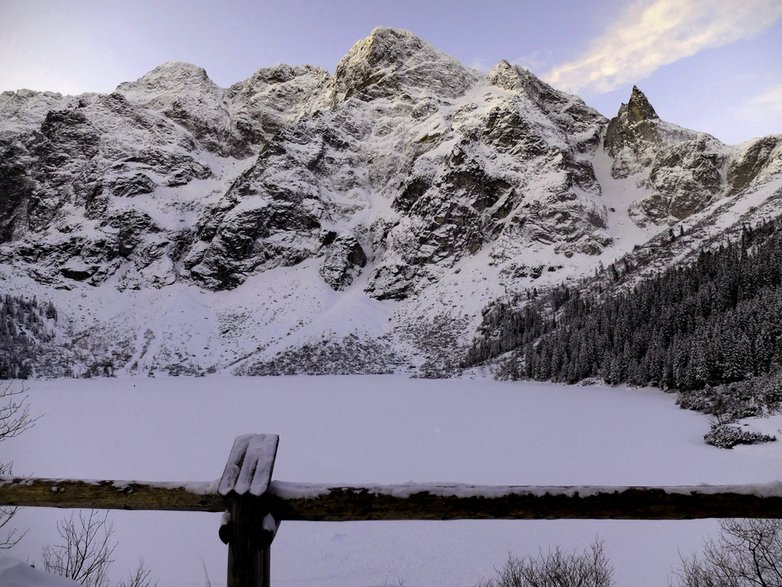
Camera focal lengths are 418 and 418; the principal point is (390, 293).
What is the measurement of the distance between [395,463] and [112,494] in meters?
14.6

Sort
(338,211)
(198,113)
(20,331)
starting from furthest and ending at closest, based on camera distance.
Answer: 1. (198,113)
2. (338,211)
3. (20,331)

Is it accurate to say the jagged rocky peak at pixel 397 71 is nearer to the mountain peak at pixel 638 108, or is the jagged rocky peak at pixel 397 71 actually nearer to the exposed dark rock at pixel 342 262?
the mountain peak at pixel 638 108

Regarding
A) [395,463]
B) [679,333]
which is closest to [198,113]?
[679,333]

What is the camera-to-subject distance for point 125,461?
1677 cm

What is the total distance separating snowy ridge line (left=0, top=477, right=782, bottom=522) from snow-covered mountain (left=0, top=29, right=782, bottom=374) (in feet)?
260

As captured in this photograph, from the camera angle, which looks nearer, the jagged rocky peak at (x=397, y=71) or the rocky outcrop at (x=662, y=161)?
the rocky outcrop at (x=662, y=161)

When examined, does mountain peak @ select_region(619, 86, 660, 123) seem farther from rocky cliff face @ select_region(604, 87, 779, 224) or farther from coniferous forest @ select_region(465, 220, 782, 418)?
coniferous forest @ select_region(465, 220, 782, 418)

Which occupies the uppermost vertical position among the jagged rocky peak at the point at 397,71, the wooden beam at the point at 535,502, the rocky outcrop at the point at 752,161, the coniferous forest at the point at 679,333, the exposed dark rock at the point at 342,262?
the jagged rocky peak at the point at 397,71

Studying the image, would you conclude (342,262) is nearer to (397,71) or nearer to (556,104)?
(397,71)

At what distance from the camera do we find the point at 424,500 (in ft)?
7.58

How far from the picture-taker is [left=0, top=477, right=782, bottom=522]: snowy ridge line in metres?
2.28

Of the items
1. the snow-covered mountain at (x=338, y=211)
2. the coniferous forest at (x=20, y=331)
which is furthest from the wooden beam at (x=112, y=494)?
the coniferous forest at (x=20, y=331)

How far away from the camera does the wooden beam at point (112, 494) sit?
228cm

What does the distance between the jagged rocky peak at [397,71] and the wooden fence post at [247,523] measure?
7678 inches
